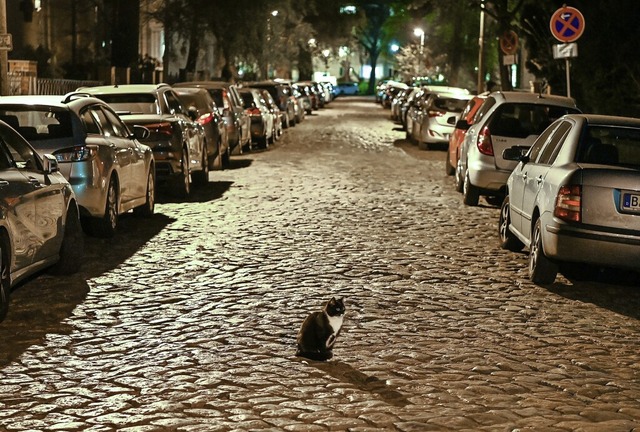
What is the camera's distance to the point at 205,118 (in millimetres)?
23297

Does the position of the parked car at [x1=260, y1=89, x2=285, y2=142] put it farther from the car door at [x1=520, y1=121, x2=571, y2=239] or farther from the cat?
the cat

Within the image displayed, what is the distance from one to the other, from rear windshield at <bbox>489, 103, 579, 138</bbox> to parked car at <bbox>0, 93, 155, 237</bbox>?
5.54 meters

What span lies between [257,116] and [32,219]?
73.0ft

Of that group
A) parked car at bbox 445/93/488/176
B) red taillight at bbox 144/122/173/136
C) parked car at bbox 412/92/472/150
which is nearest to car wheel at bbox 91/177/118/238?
red taillight at bbox 144/122/173/136

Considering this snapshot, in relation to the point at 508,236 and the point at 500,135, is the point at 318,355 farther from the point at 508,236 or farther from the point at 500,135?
the point at 500,135

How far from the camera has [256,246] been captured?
44.3 ft

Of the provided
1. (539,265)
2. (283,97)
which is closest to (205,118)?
(539,265)

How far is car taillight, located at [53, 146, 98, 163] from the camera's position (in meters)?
13.0

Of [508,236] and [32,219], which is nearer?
[32,219]

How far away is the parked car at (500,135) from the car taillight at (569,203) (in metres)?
6.66

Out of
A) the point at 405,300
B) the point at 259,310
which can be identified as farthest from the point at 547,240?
the point at 259,310

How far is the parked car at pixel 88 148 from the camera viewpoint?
13.0 m

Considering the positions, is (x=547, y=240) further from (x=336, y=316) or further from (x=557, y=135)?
(x=336, y=316)

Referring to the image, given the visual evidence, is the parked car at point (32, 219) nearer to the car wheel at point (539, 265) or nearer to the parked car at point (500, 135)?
the car wheel at point (539, 265)
